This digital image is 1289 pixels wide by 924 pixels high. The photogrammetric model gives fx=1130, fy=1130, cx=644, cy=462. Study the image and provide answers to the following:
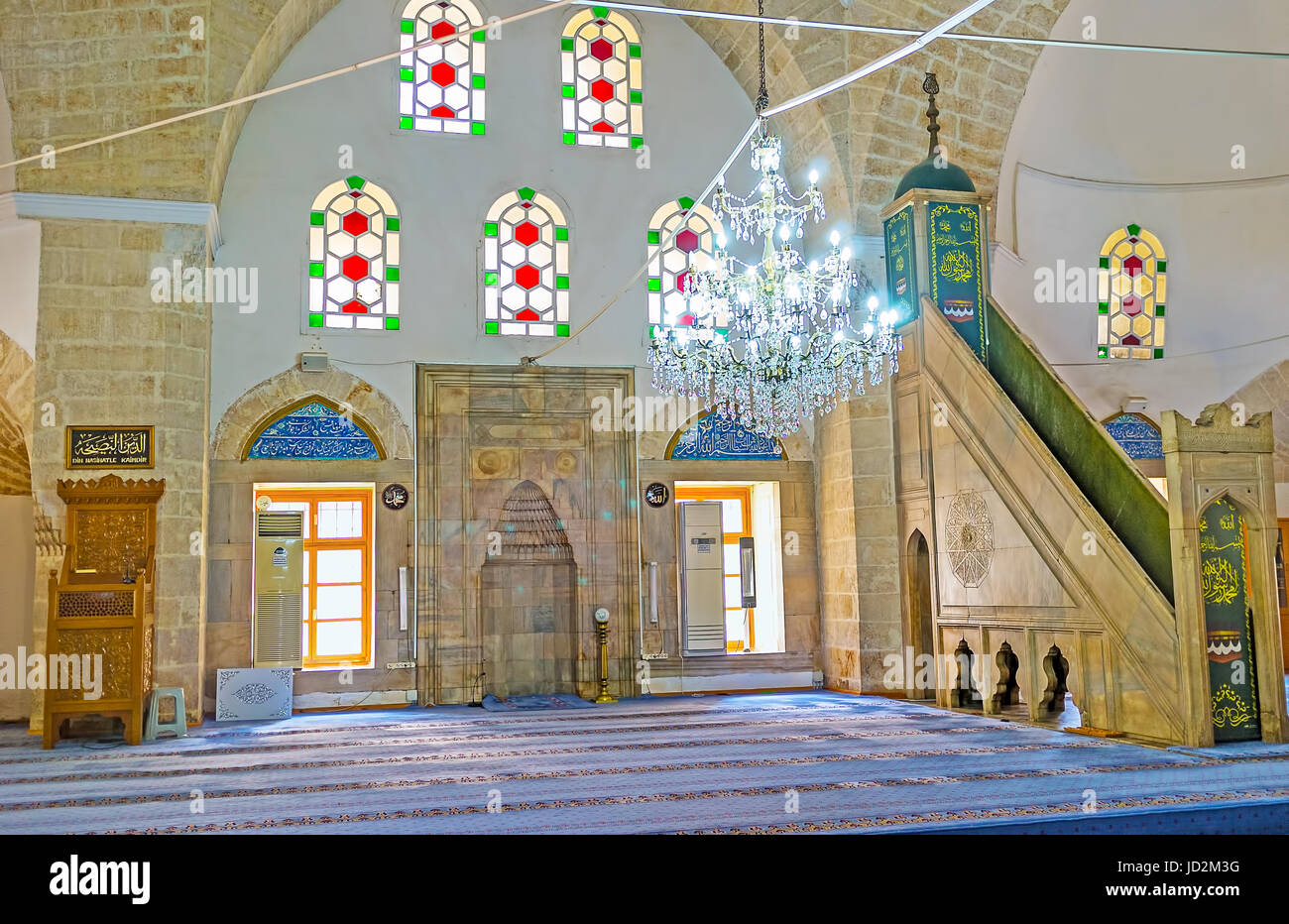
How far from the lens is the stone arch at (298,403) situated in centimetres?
741

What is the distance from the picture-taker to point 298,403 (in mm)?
7570

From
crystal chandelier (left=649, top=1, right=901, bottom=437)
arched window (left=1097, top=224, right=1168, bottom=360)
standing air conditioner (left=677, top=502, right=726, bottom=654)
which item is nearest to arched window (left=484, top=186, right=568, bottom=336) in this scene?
standing air conditioner (left=677, top=502, right=726, bottom=654)

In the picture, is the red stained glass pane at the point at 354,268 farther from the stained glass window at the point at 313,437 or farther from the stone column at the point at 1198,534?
the stone column at the point at 1198,534

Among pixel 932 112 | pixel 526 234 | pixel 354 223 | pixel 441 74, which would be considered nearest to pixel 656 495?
pixel 526 234

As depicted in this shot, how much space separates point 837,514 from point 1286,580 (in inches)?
161

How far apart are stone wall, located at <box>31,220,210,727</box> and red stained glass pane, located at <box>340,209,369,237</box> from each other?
1.18 meters

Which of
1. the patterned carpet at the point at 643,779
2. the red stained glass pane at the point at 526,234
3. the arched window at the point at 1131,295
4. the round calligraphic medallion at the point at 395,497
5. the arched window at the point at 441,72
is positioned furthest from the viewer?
the arched window at the point at 1131,295

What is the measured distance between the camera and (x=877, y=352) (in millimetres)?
5910

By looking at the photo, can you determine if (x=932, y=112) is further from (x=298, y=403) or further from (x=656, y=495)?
(x=298, y=403)

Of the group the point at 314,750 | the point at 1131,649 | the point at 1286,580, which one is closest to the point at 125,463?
the point at 314,750

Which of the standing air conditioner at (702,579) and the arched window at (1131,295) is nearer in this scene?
the standing air conditioner at (702,579)

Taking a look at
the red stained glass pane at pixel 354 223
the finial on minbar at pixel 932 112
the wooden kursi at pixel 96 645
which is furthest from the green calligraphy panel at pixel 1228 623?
the red stained glass pane at pixel 354 223

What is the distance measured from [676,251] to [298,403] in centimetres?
293

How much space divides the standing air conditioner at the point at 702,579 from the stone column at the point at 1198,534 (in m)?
3.55
